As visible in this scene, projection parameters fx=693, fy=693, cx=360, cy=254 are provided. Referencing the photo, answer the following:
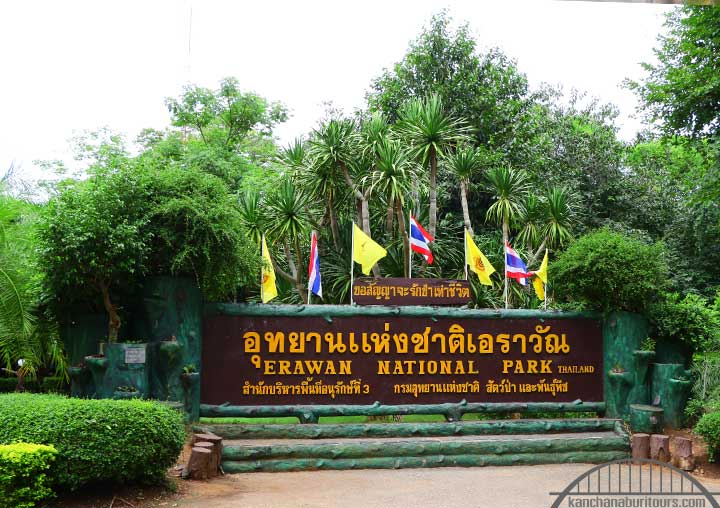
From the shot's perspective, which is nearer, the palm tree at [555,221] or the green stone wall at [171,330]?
the green stone wall at [171,330]

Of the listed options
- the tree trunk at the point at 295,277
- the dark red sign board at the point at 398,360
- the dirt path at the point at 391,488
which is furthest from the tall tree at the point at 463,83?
the dirt path at the point at 391,488

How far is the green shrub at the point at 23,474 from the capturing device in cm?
599

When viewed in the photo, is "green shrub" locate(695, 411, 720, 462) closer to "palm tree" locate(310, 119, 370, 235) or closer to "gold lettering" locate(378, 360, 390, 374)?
"gold lettering" locate(378, 360, 390, 374)

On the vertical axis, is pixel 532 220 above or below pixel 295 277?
above

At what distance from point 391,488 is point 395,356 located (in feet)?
8.67

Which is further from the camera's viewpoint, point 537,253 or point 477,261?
point 537,253

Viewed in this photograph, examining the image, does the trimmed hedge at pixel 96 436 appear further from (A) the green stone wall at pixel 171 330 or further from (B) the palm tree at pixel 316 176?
(B) the palm tree at pixel 316 176

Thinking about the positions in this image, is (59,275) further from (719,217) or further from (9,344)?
(719,217)

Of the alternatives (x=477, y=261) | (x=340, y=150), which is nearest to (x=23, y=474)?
(x=477, y=261)

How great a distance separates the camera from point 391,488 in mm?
8109

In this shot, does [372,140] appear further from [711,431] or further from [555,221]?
[711,431]

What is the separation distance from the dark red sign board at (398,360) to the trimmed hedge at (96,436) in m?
2.55

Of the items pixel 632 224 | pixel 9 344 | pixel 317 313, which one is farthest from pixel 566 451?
pixel 632 224

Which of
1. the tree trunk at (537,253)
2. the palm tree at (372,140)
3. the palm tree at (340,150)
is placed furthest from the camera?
the tree trunk at (537,253)
